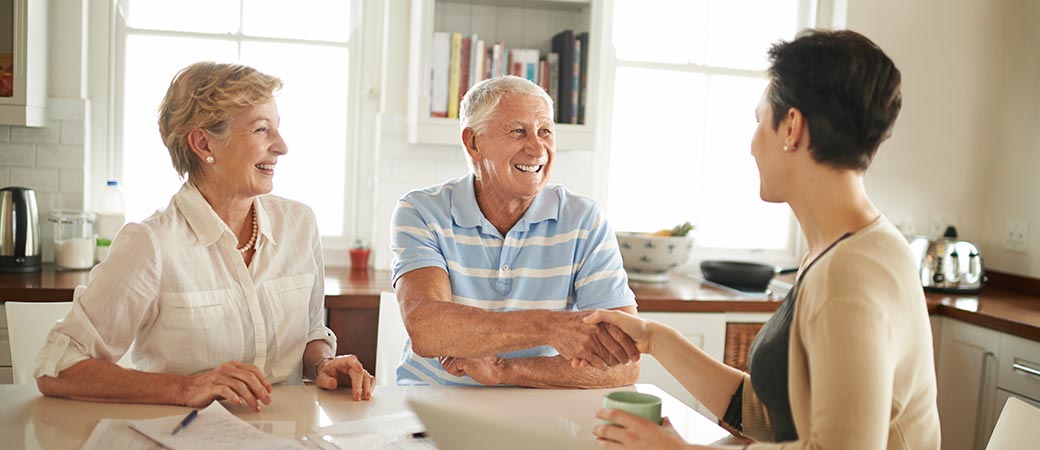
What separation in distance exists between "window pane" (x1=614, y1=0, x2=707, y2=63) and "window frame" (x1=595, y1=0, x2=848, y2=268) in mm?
43

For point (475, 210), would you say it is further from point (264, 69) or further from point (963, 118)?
point (963, 118)

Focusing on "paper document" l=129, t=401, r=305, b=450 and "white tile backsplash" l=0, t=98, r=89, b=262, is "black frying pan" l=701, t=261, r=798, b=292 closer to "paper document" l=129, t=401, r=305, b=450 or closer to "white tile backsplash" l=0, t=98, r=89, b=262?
"paper document" l=129, t=401, r=305, b=450

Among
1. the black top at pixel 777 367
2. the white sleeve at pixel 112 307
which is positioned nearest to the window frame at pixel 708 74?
the white sleeve at pixel 112 307

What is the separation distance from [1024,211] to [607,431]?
3.22m

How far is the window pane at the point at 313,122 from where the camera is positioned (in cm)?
353

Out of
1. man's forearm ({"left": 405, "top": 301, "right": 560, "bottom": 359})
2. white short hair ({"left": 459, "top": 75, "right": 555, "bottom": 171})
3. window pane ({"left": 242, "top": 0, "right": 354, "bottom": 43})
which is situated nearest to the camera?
man's forearm ({"left": 405, "top": 301, "right": 560, "bottom": 359})

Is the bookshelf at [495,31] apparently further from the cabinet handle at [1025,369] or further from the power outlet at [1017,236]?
the power outlet at [1017,236]

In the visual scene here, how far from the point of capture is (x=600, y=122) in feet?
12.4

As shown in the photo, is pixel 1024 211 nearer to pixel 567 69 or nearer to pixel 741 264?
pixel 741 264

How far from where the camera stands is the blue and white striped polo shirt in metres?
2.11

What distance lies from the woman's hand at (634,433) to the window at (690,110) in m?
2.53

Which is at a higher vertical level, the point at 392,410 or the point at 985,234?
the point at 985,234

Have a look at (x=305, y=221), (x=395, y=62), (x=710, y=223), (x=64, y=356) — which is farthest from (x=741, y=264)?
(x=64, y=356)

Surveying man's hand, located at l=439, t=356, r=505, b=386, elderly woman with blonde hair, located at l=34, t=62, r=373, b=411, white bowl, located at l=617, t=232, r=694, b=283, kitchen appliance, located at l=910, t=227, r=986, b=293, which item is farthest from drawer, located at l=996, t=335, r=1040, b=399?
elderly woman with blonde hair, located at l=34, t=62, r=373, b=411
